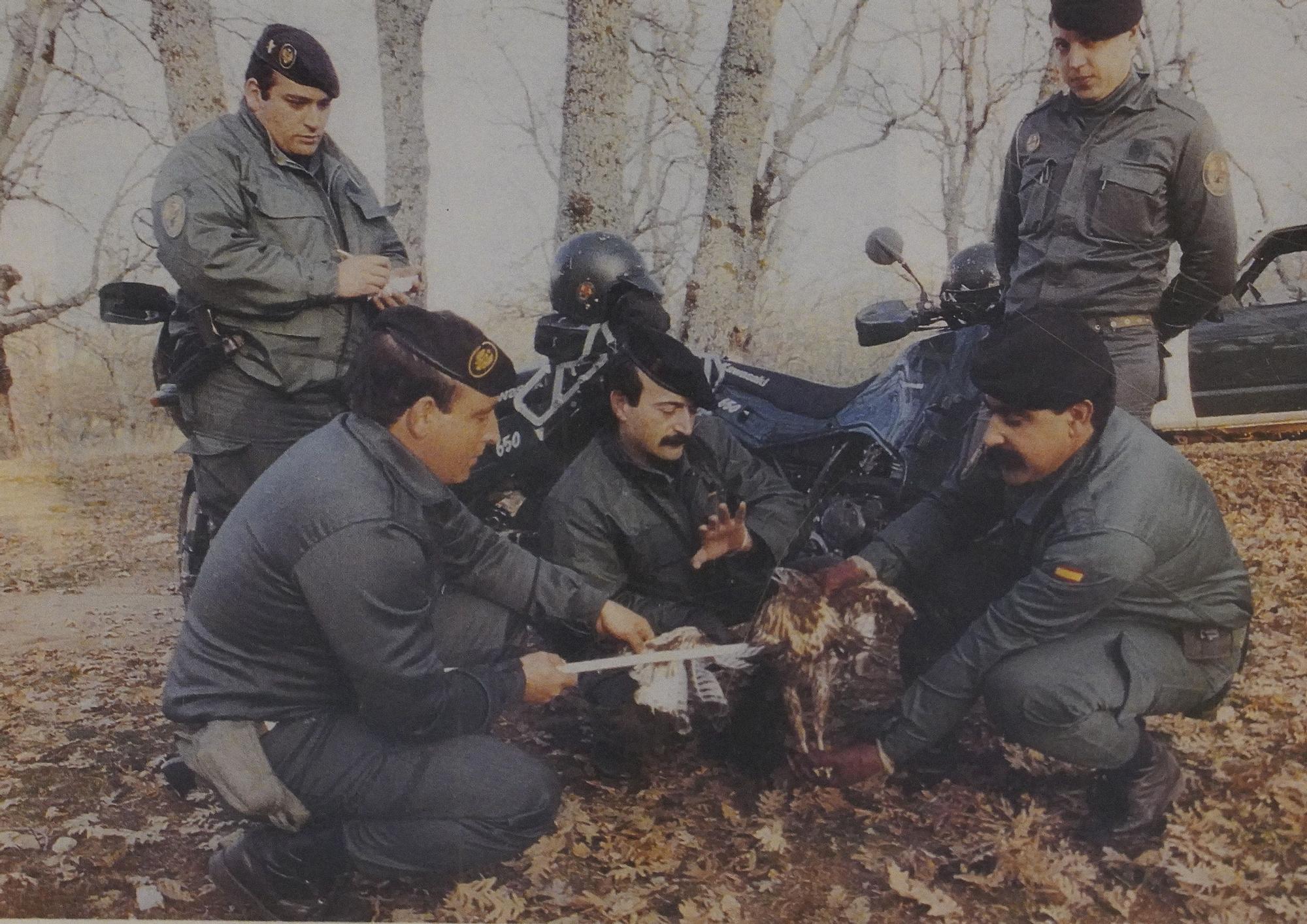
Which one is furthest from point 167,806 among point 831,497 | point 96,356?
point 831,497

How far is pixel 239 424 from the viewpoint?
2.58 metres

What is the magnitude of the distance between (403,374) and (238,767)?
895 mm

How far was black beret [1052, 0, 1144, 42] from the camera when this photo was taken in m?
2.21

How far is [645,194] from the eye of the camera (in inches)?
127

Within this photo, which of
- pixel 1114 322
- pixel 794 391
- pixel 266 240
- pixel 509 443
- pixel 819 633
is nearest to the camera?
pixel 1114 322

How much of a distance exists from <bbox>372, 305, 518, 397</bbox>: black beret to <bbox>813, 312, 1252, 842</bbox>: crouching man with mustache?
1.13 m

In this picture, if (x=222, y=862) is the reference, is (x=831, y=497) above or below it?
above

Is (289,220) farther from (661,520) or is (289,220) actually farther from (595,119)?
(661,520)

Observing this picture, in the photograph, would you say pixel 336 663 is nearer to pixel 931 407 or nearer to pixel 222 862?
pixel 222 862

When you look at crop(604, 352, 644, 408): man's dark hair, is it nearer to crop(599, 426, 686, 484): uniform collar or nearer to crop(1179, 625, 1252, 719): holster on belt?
crop(599, 426, 686, 484): uniform collar

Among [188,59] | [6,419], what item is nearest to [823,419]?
[188,59]

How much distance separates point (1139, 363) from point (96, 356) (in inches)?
112

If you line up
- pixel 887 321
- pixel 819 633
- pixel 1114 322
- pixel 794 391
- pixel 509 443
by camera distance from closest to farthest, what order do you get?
pixel 1114 322
pixel 819 633
pixel 887 321
pixel 509 443
pixel 794 391

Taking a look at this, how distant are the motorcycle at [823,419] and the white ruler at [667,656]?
31 cm
